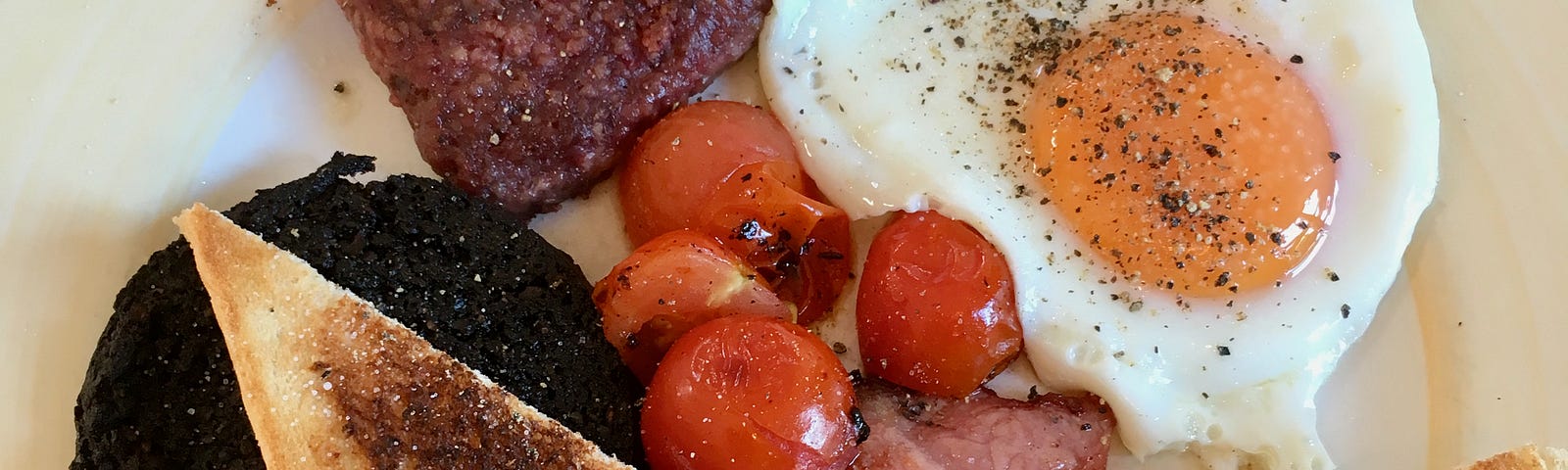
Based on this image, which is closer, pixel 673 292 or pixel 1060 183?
pixel 673 292

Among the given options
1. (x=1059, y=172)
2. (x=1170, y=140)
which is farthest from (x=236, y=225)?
(x=1170, y=140)

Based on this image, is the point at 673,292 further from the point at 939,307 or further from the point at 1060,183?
the point at 1060,183

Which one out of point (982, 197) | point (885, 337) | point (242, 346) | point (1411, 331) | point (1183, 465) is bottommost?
point (1183, 465)

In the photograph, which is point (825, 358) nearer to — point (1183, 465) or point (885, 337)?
point (885, 337)

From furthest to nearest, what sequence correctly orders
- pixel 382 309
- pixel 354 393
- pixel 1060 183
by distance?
pixel 1060 183 < pixel 382 309 < pixel 354 393

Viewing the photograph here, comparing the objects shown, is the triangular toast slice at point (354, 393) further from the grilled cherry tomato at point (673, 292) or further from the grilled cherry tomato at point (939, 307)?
the grilled cherry tomato at point (939, 307)

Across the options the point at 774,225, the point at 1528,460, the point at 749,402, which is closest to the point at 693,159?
the point at 774,225

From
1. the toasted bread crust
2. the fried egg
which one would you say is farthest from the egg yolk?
the toasted bread crust
